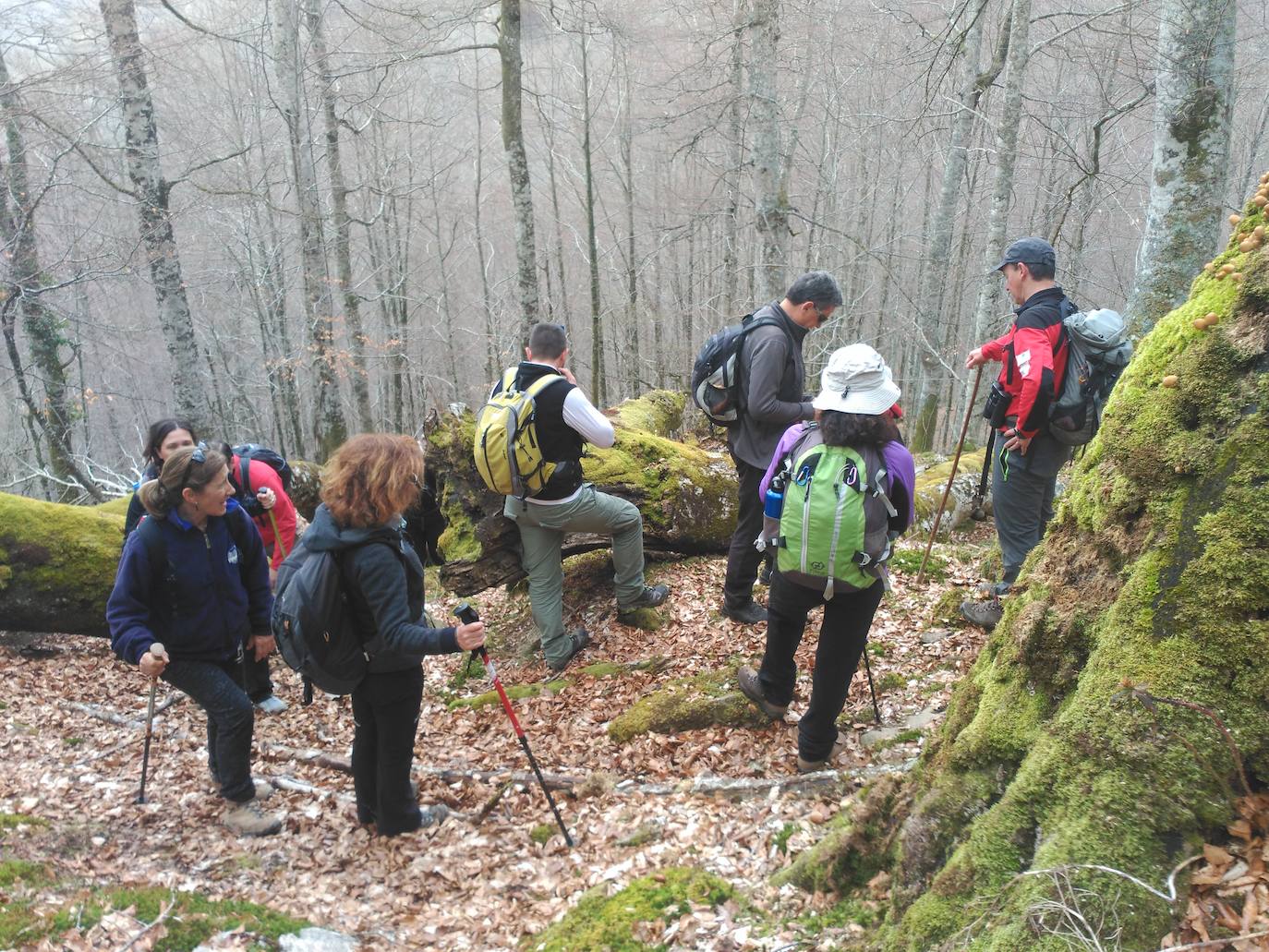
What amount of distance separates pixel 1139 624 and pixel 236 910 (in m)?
4.04

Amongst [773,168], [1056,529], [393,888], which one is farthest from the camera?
[773,168]

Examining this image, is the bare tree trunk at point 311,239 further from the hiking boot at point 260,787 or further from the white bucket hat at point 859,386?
the white bucket hat at point 859,386

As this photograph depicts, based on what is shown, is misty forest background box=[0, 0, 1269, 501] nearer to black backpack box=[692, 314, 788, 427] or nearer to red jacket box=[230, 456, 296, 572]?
black backpack box=[692, 314, 788, 427]

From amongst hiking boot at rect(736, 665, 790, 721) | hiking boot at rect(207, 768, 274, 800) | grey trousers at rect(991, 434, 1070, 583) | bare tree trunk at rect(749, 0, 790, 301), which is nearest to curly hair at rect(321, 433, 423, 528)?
hiking boot at rect(207, 768, 274, 800)

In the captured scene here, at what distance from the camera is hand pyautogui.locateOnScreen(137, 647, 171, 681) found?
13.2ft

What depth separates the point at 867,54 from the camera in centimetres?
1975

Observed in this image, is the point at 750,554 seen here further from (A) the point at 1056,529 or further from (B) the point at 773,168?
(B) the point at 773,168

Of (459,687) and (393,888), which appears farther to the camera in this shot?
(459,687)

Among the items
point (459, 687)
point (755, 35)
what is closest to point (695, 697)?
point (459, 687)

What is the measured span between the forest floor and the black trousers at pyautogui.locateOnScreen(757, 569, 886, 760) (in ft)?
0.98

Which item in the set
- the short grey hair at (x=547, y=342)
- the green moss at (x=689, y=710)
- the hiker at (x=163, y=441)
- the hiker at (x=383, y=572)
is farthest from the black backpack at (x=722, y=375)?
the hiker at (x=163, y=441)

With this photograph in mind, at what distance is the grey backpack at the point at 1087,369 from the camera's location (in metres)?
4.79

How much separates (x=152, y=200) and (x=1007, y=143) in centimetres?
1344

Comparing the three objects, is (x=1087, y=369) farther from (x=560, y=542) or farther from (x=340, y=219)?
(x=340, y=219)
